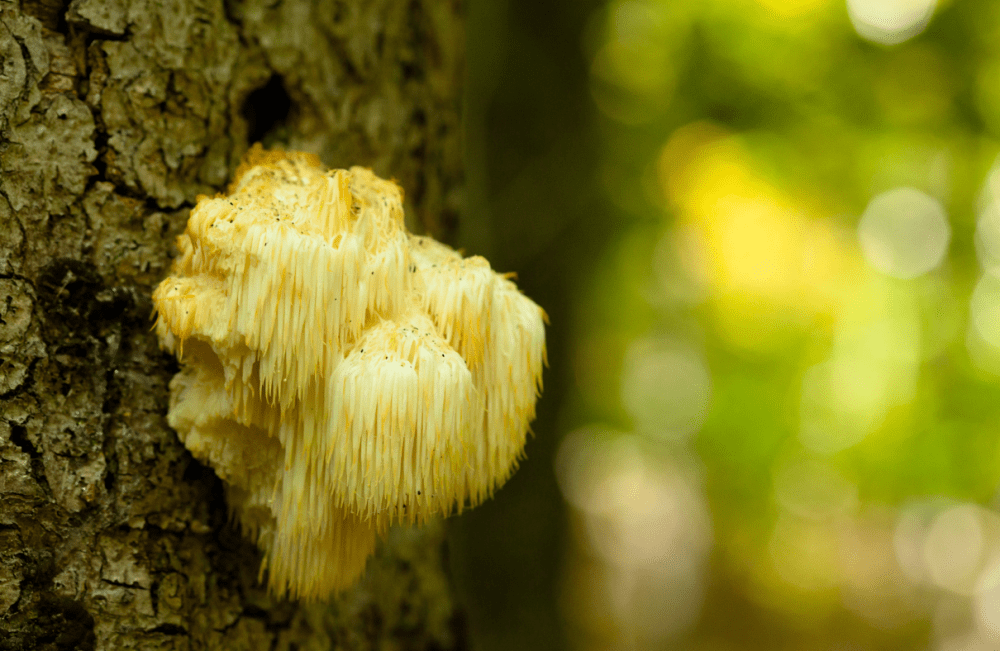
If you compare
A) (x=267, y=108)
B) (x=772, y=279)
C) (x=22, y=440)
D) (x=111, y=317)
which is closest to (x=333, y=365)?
(x=111, y=317)

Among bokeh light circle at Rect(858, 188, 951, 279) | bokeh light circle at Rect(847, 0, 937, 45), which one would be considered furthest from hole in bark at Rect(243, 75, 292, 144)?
bokeh light circle at Rect(858, 188, 951, 279)

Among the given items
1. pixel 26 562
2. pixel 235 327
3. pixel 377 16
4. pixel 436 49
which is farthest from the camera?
pixel 436 49

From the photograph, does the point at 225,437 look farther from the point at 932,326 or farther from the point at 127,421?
the point at 932,326

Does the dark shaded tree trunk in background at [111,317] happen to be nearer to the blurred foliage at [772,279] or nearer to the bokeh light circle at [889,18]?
the blurred foliage at [772,279]

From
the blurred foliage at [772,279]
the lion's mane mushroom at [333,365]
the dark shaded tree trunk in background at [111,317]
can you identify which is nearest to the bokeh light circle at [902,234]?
the blurred foliage at [772,279]

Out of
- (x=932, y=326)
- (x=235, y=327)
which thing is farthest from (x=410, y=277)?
(x=932, y=326)

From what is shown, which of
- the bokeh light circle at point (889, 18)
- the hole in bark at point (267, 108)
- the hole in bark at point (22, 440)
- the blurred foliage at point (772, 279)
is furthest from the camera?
the bokeh light circle at point (889, 18)
